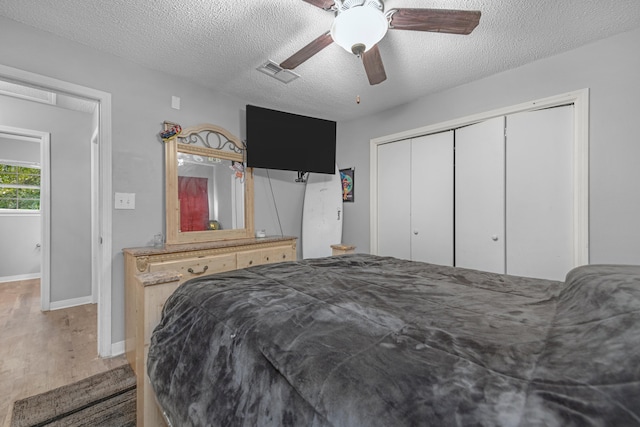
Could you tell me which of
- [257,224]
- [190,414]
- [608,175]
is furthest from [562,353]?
[257,224]

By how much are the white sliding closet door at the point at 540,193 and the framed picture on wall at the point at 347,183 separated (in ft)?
5.87

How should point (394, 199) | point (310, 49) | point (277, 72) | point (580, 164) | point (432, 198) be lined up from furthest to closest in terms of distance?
point (394, 199) → point (432, 198) → point (277, 72) → point (580, 164) → point (310, 49)

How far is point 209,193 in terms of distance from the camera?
2.77 m

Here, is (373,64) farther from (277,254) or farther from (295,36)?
(277,254)

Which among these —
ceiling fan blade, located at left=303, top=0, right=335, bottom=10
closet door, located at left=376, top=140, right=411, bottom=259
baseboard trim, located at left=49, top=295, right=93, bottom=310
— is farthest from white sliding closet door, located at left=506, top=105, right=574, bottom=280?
baseboard trim, located at left=49, top=295, right=93, bottom=310

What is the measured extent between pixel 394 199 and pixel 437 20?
2.09 meters

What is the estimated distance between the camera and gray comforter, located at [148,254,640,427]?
0.47m

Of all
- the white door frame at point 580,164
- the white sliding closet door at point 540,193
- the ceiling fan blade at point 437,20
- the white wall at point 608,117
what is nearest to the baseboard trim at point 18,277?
the ceiling fan blade at point 437,20

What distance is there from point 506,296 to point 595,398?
2.39ft

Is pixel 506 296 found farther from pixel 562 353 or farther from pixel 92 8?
pixel 92 8

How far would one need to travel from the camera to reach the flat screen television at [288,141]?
289 cm

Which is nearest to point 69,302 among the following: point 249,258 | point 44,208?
point 44,208

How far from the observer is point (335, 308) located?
90 cm

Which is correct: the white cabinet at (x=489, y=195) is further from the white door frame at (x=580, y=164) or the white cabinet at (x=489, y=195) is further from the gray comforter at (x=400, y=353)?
the gray comforter at (x=400, y=353)
